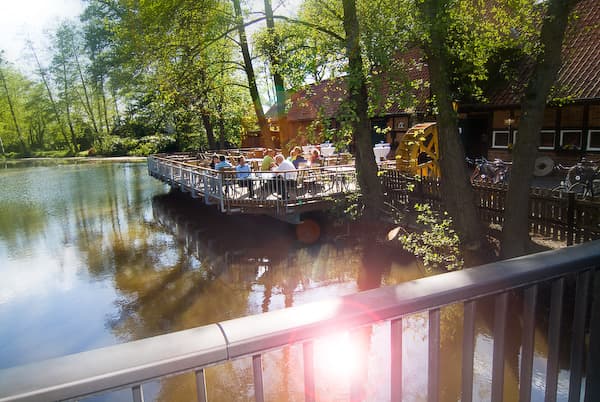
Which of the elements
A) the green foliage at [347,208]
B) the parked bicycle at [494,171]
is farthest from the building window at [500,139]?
the green foliage at [347,208]

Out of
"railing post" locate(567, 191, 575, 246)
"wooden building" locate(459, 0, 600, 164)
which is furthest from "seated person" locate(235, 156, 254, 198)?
"wooden building" locate(459, 0, 600, 164)

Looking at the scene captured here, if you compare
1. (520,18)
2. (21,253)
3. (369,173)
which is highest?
(520,18)

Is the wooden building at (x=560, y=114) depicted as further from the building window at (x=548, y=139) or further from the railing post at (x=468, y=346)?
the railing post at (x=468, y=346)

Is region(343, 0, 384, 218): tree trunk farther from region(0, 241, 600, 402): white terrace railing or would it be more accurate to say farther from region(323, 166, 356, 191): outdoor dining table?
region(0, 241, 600, 402): white terrace railing

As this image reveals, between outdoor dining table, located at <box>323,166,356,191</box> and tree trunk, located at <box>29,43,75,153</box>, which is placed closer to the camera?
outdoor dining table, located at <box>323,166,356,191</box>

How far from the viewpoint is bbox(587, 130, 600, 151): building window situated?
14032mm

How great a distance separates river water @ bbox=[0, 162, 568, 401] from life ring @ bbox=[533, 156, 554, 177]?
6.79 m

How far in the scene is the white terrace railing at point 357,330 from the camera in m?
1.01

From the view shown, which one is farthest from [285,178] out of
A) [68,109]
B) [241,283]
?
[68,109]

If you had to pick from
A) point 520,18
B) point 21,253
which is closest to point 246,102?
point 21,253

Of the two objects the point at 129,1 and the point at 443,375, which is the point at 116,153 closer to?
the point at 129,1

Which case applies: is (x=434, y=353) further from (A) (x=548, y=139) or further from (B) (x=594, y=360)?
(A) (x=548, y=139)

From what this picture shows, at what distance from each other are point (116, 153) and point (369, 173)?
4226 centimetres

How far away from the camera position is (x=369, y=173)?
464 inches
